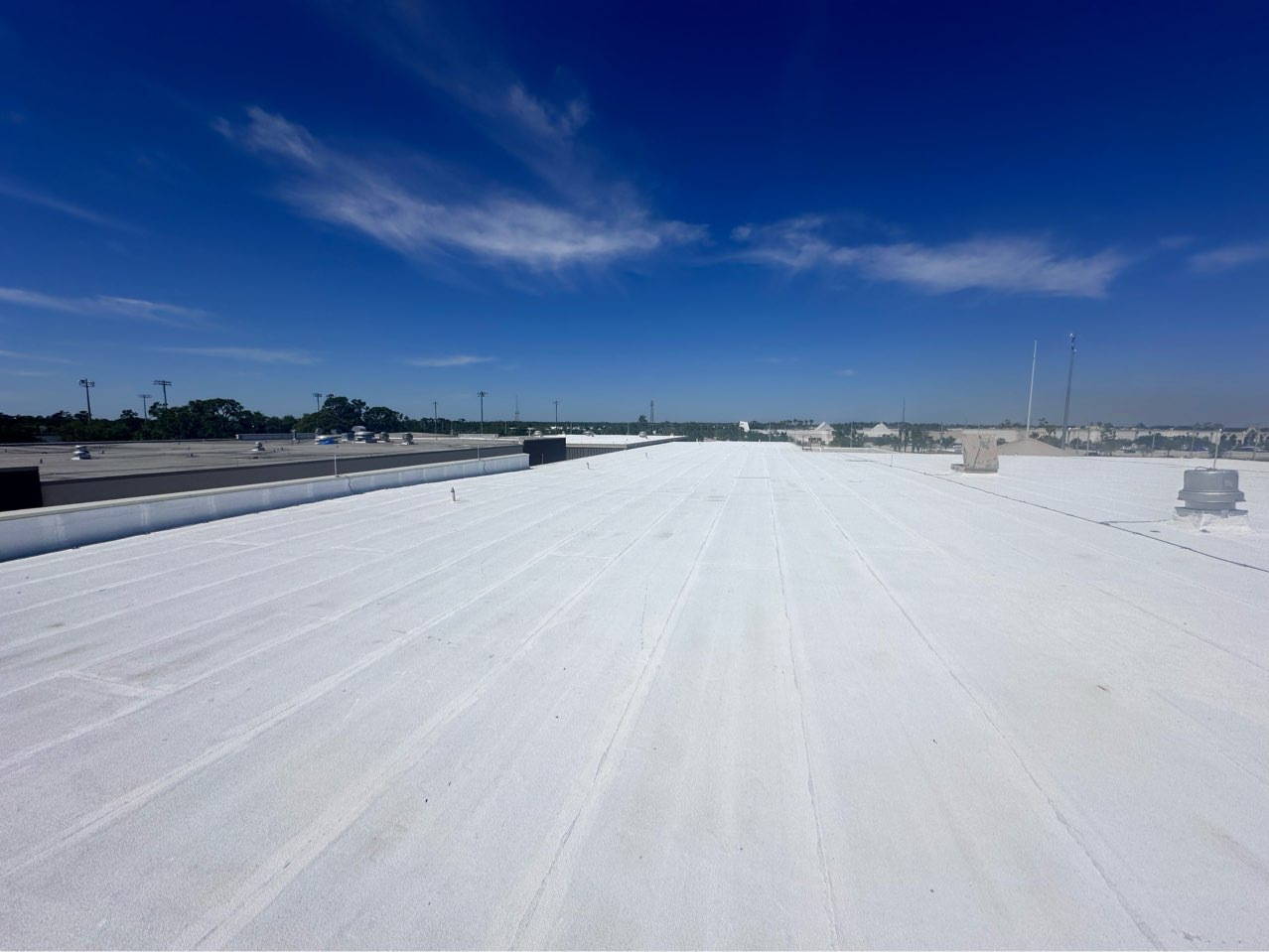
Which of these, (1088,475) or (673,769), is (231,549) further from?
(1088,475)

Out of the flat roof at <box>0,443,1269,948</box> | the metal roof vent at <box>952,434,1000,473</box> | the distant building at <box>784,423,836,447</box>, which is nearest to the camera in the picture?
the flat roof at <box>0,443,1269,948</box>

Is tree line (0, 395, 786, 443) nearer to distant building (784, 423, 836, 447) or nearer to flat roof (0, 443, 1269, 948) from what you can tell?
distant building (784, 423, 836, 447)

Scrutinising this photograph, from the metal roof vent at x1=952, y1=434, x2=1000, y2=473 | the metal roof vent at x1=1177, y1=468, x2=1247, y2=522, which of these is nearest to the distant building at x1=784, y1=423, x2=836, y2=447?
the metal roof vent at x1=952, y1=434, x2=1000, y2=473

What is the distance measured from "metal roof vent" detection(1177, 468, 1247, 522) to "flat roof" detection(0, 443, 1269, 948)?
3638 millimetres

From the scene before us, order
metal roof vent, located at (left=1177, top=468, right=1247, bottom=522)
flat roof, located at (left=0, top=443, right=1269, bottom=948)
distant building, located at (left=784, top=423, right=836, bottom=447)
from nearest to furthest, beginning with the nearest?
flat roof, located at (left=0, top=443, right=1269, bottom=948) → metal roof vent, located at (left=1177, top=468, right=1247, bottom=522) → distant building, located at (left=784, top=423, right=836, bottom=447)

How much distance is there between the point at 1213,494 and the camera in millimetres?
8289

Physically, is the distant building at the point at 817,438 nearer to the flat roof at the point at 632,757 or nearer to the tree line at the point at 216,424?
the tree line at the point at 216,424

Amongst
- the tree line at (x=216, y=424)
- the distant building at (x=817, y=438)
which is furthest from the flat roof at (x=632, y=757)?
the tree line at (x=216, y=424)

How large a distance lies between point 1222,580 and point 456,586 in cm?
825

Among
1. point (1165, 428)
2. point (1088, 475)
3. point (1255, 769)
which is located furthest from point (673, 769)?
point (1165, 428)

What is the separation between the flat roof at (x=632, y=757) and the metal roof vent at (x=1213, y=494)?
3638mm

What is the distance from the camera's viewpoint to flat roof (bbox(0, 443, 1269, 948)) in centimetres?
178

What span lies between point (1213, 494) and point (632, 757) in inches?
438

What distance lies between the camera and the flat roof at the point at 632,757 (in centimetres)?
178
